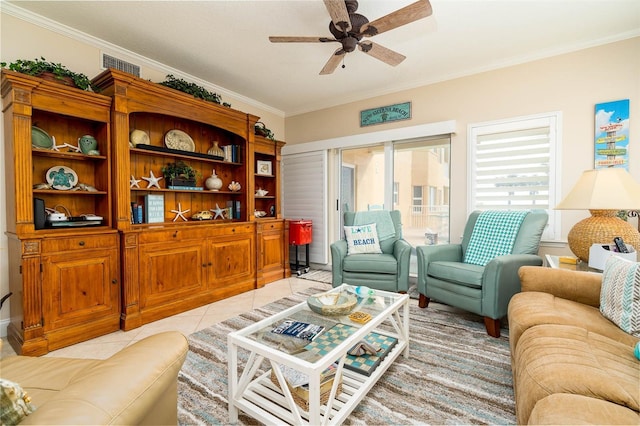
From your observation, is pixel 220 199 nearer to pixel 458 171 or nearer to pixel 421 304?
A: pixel 421 304

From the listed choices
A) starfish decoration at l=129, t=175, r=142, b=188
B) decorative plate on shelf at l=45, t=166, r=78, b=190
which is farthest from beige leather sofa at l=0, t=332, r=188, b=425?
starfish decoration at l=129, t=175, r=142, b=188

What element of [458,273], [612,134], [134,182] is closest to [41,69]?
[134,182]

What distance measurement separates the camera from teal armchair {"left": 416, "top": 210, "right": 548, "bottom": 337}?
2.27 metres

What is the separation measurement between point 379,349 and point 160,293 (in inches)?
81.2

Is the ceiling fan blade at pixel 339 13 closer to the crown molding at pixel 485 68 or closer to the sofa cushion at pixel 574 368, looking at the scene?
the crown molding at pixel 485 68

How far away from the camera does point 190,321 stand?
2664 millimetres

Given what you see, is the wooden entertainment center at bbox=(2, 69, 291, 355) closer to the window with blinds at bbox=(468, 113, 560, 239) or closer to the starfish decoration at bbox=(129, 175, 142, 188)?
the starfish decoration at bbox=(129, 175, 142, 188)

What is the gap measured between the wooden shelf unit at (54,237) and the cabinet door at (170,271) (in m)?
0.22

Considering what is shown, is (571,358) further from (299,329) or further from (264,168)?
(264,168)

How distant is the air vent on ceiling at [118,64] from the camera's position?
2787mm

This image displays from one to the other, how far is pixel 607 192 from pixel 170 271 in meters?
3.50

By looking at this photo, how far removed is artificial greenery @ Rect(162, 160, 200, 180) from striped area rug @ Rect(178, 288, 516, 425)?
1.72 meters

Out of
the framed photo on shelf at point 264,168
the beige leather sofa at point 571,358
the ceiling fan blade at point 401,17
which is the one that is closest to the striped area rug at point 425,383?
the beige leather sofa at point 571,358

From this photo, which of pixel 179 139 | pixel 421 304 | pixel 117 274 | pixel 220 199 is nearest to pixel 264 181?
pixel 220 199
